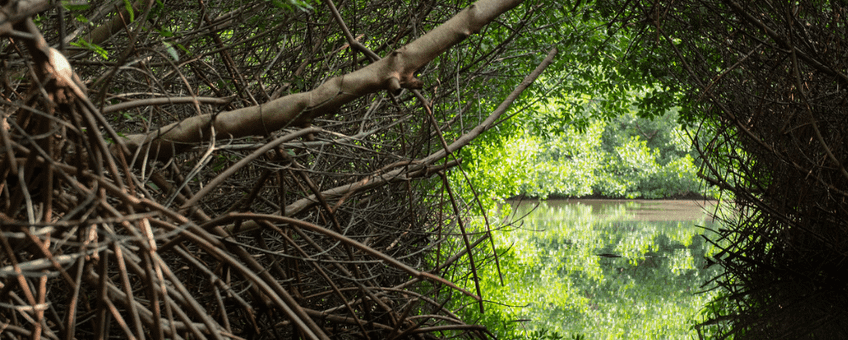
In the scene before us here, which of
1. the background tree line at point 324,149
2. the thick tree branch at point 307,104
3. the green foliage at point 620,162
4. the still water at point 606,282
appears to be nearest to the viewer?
the background tree line at point 324,149

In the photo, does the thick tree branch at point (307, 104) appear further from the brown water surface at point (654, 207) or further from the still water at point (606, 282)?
the brown water surface at point (654, 207)

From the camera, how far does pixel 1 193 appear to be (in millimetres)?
1982

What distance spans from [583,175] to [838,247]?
21.8m

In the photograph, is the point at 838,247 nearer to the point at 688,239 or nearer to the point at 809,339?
Answer: the point at 809,339

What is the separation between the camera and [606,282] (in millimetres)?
8117

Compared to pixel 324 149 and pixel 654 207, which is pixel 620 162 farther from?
pixel 324 149

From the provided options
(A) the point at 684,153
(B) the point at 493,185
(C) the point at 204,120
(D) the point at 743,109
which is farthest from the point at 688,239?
(A) the point at 684,153

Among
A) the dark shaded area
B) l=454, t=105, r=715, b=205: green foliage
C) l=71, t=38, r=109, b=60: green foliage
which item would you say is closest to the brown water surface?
l=454, t=105, r=715, b=205: green foliage

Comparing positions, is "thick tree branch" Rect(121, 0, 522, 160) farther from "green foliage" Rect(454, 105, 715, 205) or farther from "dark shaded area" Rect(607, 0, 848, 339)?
"green foliage" Rect(454, 105, 715, 205)

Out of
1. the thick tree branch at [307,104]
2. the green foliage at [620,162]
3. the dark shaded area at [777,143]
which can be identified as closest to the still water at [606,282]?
the dark shaded area at [777,143]

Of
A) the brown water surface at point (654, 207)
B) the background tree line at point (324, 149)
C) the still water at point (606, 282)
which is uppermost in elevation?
the background tree line at point (324, 149)

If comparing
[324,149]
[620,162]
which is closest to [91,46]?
[324,149]

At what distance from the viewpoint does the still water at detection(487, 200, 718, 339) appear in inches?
234

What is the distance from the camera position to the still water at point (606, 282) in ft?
19.5
